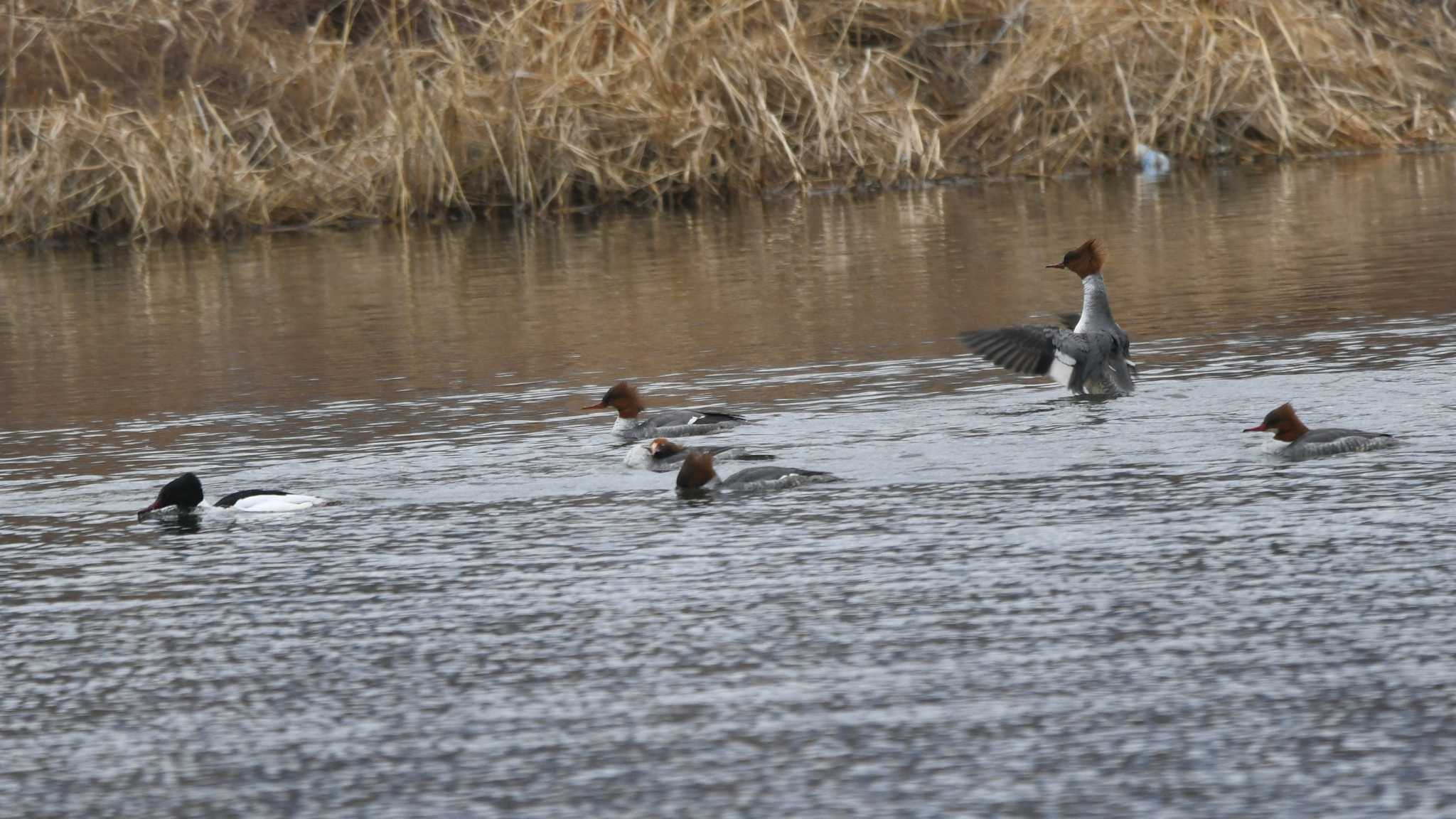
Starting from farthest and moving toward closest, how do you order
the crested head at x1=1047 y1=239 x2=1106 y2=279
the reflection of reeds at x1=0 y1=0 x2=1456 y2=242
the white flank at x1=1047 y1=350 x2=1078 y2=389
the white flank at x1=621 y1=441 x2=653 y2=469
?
the reflection of reeds at x1=0 y1=0 x2=1456 y2=242
the crested head at x1=1047 y1=239 x2=1106 y2=279
the white flank at x1=1047 y1=350 x2=1078 y2=389
the white flank at x1=621 y1=441 x2=653 y2=469

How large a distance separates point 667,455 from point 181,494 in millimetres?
2185

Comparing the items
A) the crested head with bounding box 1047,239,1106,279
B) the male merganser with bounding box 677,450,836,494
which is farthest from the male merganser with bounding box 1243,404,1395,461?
the crested head with bounding box 1047,239,1106,279

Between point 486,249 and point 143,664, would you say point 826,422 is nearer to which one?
point 143,664

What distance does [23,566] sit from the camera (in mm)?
8539

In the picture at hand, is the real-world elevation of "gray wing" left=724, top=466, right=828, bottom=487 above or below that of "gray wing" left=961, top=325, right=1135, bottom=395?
below

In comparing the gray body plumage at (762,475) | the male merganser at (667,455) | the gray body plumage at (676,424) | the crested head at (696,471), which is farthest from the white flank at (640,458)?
the gray body plumage at (762,475)

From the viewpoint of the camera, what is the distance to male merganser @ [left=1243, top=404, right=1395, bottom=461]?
9258mm

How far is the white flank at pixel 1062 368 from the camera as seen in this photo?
11.5 metres

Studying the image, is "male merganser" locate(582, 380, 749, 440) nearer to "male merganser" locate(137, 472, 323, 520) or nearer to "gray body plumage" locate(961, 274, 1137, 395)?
"gray body plumage" locate(961, 274, 1137, 395)

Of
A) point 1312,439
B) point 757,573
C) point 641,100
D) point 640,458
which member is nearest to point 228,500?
point 640,458

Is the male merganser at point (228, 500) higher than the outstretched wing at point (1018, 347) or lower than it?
lower

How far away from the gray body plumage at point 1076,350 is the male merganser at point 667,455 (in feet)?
6.11

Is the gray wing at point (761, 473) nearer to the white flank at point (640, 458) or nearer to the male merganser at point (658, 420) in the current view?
the white flank at point (640, 458)

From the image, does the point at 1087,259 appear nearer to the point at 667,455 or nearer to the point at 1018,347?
the point at 1018,347
